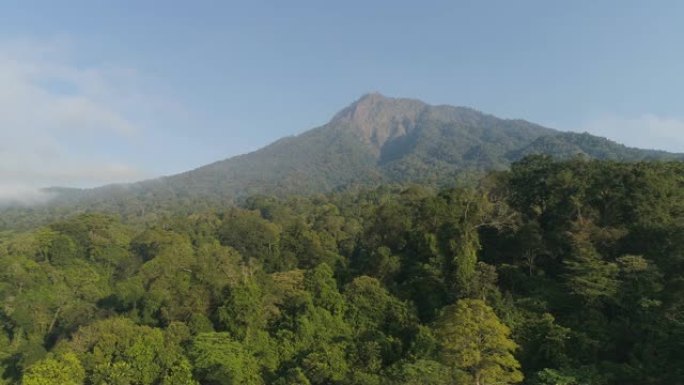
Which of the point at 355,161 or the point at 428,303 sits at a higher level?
the point at 355,161

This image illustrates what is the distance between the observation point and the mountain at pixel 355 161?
4584 inches

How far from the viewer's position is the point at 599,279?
2247 centimetres

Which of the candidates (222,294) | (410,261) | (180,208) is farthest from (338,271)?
(180,208)

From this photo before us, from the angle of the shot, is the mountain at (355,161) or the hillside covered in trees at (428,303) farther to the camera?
the mountain at (355,161)

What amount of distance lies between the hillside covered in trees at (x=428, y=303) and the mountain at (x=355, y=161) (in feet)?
187

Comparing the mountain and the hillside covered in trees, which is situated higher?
the mountain

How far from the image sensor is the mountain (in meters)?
116

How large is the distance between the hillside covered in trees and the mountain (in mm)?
56975

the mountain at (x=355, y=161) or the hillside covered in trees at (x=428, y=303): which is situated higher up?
the mountain at (x=355, y=161)

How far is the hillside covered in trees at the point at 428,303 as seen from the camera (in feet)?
63.2

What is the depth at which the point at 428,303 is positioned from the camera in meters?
27.3

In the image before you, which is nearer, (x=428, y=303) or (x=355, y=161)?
(x=428, y=303)

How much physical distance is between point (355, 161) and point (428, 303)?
453ft

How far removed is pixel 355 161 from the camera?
6481 inches
